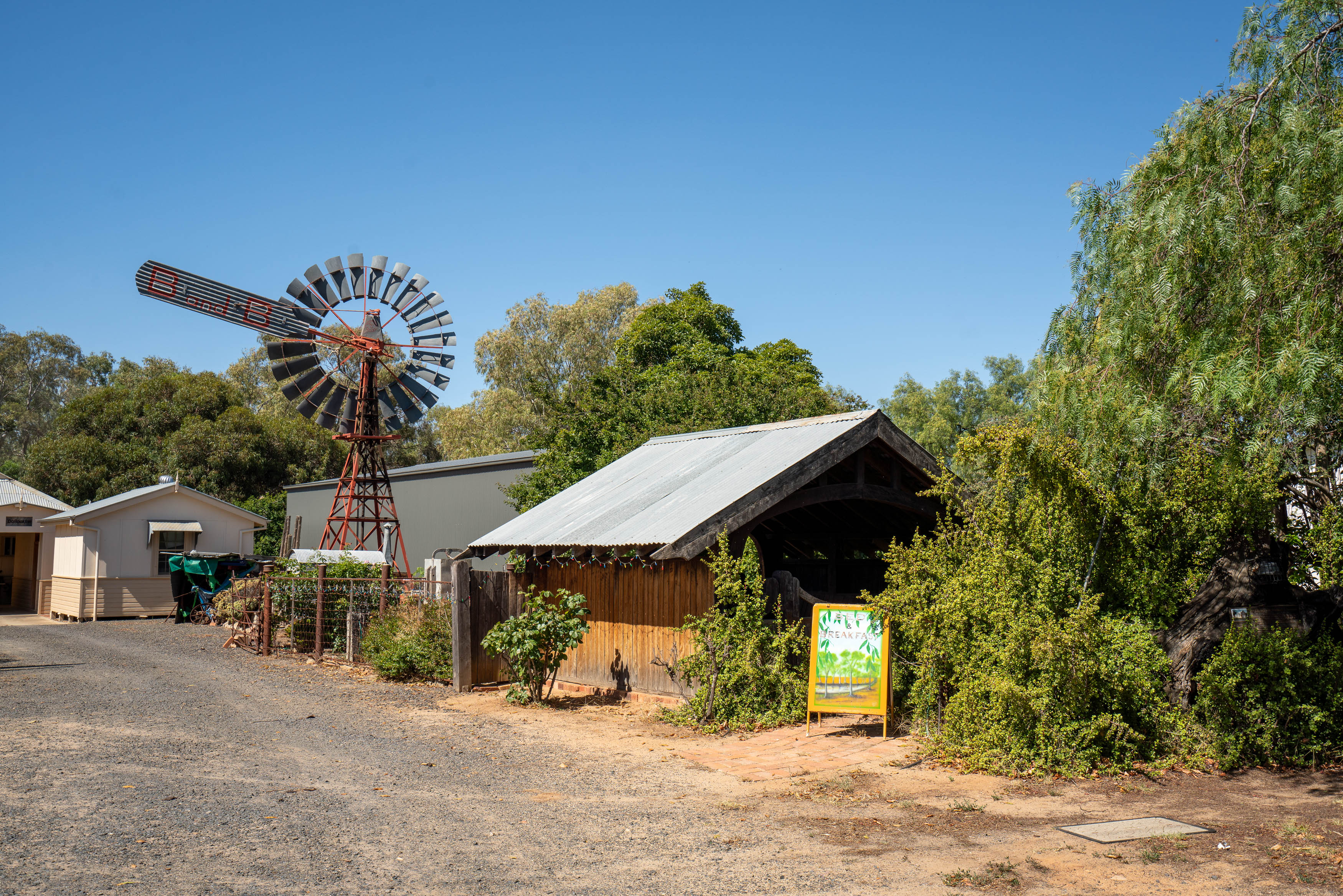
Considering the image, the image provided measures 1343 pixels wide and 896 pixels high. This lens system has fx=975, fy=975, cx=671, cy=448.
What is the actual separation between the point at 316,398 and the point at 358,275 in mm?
3267

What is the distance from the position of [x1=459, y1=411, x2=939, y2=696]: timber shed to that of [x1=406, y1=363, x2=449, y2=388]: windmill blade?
1017 centimetres

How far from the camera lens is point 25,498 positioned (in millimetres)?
31453

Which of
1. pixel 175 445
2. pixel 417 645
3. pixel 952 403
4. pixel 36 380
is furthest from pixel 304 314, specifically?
pixel 36 380

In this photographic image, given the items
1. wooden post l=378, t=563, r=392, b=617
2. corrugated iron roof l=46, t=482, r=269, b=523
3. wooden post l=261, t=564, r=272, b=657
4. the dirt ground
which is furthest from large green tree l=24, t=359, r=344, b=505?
the dirt ground

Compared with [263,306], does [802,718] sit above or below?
below

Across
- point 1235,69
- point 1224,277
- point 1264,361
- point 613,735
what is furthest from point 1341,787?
point 613,735

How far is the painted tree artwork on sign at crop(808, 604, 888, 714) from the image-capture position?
402 inches

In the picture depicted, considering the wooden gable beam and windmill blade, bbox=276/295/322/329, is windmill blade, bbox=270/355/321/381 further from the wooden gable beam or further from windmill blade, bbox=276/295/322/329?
the wooden gable beam

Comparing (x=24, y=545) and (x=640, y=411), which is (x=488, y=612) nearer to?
(x=640, y=411)

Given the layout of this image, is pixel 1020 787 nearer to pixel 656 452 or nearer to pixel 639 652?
pixel 639 652

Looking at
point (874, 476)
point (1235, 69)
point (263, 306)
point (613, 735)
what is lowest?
point (613, 735)

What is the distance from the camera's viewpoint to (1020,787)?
7.96 m

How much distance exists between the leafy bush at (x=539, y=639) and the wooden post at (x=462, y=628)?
93 centimetres

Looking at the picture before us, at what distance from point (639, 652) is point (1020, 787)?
5578mm
